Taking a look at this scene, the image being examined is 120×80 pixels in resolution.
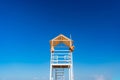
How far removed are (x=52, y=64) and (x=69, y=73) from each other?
8.60 feet

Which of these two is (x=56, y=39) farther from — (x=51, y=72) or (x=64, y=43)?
(x=51, y=72)

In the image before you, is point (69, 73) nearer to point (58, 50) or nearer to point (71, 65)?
point (71, 65)

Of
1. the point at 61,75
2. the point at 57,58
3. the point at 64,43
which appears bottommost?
the point at 61,75

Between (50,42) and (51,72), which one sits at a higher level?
(50,42)

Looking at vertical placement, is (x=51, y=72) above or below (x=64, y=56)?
below

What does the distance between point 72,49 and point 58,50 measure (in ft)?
6.39

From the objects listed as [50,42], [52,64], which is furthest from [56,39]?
[52,64]

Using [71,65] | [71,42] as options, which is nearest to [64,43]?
[71,42]

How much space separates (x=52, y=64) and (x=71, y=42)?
13.8 feet

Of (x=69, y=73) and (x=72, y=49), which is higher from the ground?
(x=72, y=49)

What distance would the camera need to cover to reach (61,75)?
119 feet

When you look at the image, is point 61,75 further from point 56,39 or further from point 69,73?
point 56,39

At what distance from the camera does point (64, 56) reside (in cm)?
3572

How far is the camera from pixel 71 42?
36.8m
